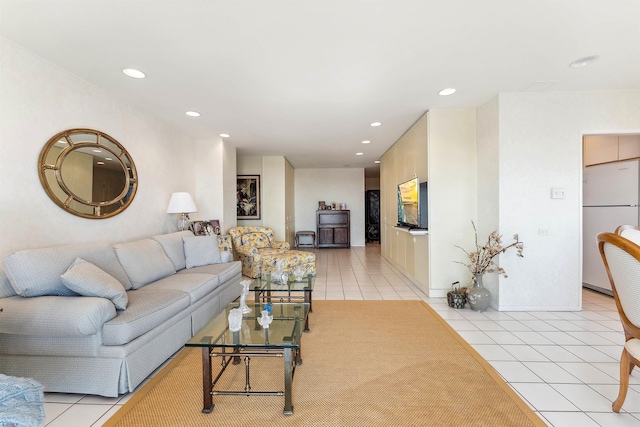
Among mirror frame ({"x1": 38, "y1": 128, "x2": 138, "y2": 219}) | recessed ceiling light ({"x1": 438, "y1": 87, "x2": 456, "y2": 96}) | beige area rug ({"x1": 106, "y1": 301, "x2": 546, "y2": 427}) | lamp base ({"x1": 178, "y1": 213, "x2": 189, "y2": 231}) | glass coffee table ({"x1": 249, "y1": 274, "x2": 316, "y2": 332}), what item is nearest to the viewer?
beige area rug ({"x1": 106, "y1": 301, "x2": 546, "y2": 427})

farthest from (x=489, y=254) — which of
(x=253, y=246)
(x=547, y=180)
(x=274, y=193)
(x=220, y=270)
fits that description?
(x=274, y=193)

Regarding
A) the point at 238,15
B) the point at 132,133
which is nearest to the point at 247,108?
the point at 132,133

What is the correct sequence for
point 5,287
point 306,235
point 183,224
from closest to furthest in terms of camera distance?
point 5,287 < point 183,224 < point 306,235

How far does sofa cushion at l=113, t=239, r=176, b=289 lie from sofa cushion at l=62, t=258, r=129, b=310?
614 mm

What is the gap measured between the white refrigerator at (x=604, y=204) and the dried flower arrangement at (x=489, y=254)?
65.8 inches

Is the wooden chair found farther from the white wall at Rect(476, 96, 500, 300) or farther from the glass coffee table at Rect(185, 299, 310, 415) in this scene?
the glass coffee table at Rect(185, 299, 310, 415)

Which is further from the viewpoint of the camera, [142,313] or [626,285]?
[142,313]

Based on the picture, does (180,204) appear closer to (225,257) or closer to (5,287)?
(225,257)

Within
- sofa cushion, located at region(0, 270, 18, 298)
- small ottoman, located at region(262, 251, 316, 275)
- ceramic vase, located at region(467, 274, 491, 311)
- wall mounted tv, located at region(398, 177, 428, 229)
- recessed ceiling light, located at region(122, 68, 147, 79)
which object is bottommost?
ceramic vase, located at region(467, 274, 491, 311)

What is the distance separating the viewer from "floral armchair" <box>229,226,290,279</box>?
5093 mm

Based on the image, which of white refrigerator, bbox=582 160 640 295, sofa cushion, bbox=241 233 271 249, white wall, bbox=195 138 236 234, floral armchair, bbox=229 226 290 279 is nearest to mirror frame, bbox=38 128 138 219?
white wall, bbox=195 138 236 234

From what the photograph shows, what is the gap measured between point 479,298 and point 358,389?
215 cm

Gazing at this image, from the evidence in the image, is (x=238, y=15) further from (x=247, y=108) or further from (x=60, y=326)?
(x=60, y=326)

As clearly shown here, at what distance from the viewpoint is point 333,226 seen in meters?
9.12
